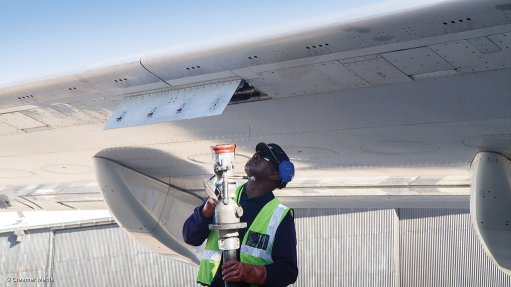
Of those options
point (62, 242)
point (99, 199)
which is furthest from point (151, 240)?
point (62, 242)

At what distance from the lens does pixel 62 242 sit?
112 feet

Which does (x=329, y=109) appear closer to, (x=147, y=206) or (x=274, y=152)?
(x=274, y=152)

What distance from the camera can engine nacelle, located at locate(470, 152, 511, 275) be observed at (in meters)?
8.96

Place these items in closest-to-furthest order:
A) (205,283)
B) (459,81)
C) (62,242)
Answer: (205,283) → (459,81) → (62,242)

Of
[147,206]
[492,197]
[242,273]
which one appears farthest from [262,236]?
[147,206]

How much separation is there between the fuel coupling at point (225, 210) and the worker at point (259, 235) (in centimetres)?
9

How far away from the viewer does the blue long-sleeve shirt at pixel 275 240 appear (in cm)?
474

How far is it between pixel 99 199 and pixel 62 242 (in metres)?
20.6

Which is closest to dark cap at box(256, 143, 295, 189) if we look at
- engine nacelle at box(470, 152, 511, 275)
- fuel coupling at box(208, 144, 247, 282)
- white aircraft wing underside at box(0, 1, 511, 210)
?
fuel coupling at box(208, 144, 247, 282)

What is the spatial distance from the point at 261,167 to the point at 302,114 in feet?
10.6

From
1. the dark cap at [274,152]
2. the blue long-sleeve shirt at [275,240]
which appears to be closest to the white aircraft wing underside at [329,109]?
the dark cap at [274,152]

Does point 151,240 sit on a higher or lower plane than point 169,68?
lower

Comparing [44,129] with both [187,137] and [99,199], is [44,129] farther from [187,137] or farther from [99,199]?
[99,199]

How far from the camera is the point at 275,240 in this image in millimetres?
4805
